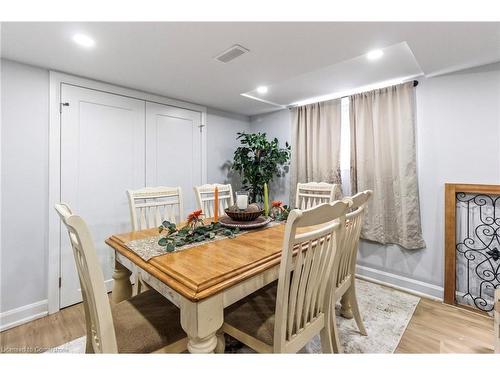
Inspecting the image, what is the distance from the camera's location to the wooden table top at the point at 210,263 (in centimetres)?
93

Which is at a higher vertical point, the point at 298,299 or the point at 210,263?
the point at 210,263

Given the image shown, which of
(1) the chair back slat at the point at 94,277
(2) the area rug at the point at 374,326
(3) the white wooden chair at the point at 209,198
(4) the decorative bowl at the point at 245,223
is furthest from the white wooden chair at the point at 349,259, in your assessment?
(3) the white wooden chair at the point at 209,198

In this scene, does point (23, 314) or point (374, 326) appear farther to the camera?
point (23, 314)

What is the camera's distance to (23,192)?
6.47ft

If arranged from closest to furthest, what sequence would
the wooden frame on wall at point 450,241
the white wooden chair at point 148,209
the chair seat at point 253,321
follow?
the chair seat at point 253,321 < the white wooden chair at point 148,209 < the wooden frame on wall at point 450,241

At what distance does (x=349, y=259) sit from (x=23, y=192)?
2.61 meters

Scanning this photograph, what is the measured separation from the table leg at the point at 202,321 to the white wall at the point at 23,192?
1.92 metres

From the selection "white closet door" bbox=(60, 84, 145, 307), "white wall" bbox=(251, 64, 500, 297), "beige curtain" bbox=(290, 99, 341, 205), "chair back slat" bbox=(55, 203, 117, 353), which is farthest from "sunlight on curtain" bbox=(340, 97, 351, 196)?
"chair back slat" bbox=(55, 203, 117, 353)

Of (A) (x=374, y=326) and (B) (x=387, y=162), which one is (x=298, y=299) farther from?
(B) (x=387, y=162)

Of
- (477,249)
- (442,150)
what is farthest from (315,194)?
(477,249)

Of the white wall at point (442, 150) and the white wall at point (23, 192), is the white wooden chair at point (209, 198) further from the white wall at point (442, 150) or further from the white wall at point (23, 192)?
the white wall at point (442, 150)

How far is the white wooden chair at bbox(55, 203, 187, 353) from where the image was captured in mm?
829
